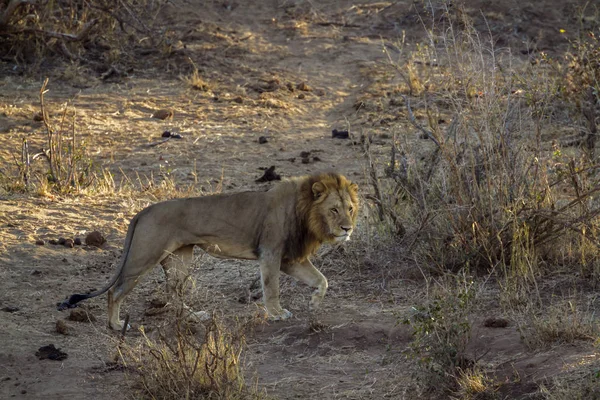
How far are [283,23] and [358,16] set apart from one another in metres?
1.24

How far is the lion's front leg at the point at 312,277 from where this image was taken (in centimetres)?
638

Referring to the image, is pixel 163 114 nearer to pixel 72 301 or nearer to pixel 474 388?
pixel 72 301

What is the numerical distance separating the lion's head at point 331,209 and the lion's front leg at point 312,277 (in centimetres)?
22

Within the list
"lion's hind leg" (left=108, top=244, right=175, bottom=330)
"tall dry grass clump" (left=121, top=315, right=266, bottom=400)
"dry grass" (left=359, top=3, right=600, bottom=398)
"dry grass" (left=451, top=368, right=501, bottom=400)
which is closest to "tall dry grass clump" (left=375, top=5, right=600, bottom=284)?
"dry grass" (left=359, top=3, right=600, bottom=398)

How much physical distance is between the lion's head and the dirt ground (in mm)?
537

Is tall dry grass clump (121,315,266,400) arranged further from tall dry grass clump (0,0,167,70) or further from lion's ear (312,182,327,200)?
tall dry grass clump (0,0,167,70)

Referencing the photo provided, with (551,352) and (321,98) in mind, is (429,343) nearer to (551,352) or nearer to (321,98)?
(551,352)

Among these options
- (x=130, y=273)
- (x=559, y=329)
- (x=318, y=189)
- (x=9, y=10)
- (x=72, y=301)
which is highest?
(x=9, y=10)

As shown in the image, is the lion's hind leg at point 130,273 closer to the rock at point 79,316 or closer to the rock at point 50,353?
the rock at point 79,316

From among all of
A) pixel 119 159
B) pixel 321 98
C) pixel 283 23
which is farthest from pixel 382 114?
pixel 283 23

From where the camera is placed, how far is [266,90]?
12.6 metres

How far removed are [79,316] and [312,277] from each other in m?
1.50

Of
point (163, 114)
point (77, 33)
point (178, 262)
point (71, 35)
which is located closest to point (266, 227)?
point (178, 262)

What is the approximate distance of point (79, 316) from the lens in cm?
624
